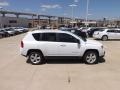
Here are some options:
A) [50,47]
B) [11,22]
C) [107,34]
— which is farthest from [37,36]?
[11,22]

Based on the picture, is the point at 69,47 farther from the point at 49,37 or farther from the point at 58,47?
the point at 49,37

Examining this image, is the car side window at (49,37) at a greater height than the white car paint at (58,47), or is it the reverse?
the car side window at (49,37)

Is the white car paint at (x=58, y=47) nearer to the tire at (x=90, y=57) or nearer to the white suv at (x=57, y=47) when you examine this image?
the white suv at (x=57, y=47)

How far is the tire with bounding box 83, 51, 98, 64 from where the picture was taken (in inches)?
513

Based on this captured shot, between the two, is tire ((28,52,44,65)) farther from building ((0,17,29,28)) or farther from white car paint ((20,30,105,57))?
building ((0,17,29,28))

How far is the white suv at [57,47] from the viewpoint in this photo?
12.9 m

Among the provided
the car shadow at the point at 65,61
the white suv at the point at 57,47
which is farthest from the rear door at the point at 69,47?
the car shadow at the point at 65,61

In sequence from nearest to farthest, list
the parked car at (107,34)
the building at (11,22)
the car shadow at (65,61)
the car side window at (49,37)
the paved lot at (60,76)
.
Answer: the paved lot at (60,76) → the car side window at (49,37) → the car shadow at (65,61) → the parked car at (107,34) → the building at (11,22)

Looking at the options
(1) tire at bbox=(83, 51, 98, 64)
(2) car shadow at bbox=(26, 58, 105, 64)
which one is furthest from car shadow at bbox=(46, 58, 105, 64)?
(1) tire at bbox=(83, 51, 98, 64)

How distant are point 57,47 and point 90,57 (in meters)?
1.73

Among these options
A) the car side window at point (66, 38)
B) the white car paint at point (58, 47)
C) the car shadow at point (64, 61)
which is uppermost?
the car side window at point (66, 38)

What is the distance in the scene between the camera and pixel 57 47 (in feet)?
42.3

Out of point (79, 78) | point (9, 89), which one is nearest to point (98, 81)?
point (79, 78)

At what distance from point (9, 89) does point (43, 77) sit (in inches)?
76.6
